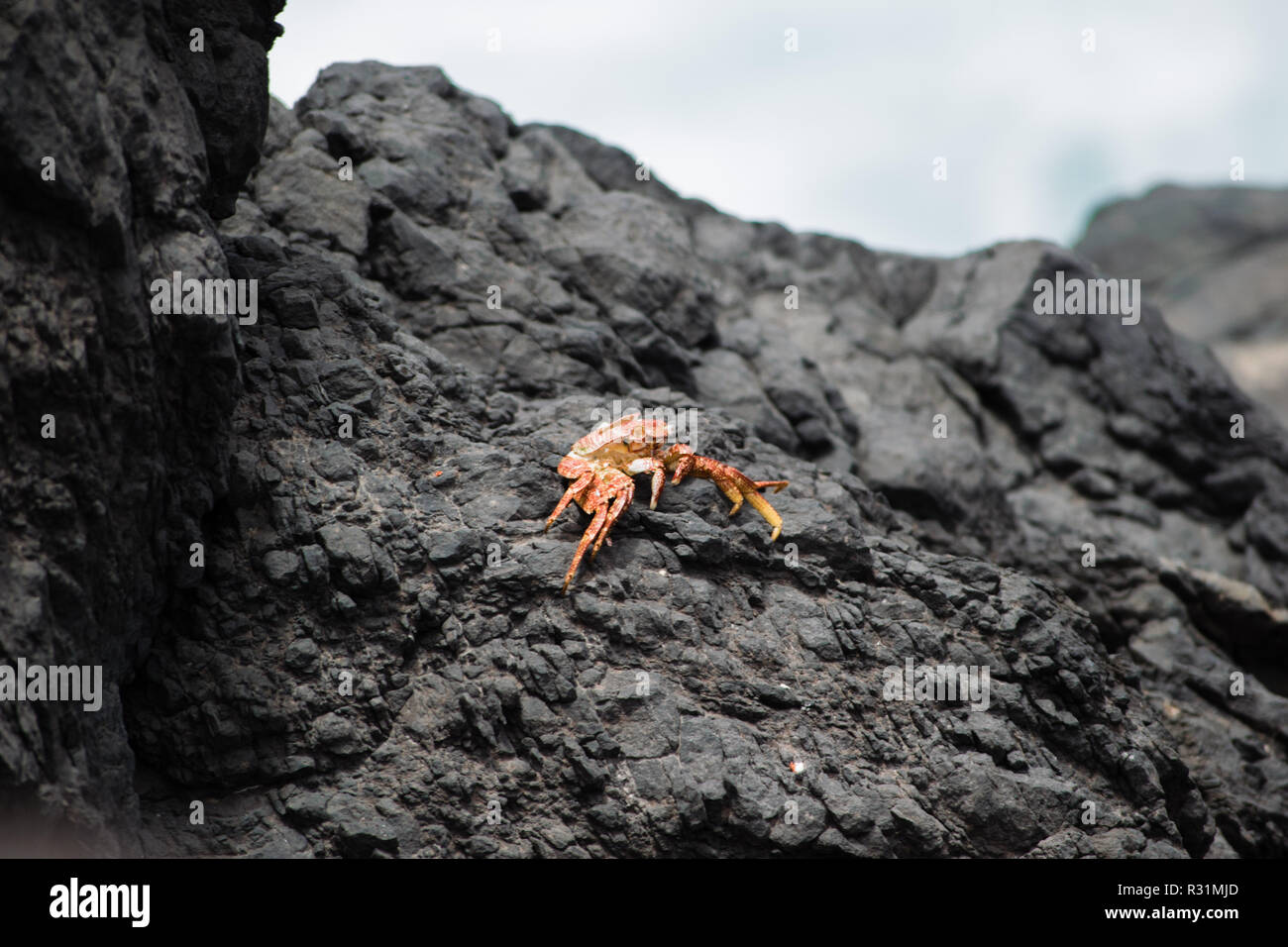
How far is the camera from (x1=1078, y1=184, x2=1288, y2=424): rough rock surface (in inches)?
1754

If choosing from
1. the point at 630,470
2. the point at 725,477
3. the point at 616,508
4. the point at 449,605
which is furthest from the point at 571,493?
the point at 725,477

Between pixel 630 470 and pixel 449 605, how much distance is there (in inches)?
92.9

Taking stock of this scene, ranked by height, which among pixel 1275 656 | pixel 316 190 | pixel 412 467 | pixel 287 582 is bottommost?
pixel 1275 656

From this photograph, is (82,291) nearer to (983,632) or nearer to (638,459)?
(638,459)

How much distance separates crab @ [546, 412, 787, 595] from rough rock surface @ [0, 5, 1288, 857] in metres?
0.22

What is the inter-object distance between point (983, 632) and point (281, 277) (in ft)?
28.0

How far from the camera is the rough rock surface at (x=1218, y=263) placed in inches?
1754

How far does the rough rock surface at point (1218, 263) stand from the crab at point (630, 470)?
32430mm

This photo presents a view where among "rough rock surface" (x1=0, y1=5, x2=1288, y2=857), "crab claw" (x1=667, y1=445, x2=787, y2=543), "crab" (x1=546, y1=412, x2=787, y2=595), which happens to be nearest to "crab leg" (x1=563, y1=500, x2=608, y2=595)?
"crab" (x1=546, y1=412, x2=787, y2=595)

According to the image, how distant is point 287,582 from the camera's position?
1073cm

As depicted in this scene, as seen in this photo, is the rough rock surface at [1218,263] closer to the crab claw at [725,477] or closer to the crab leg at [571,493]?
the crab claw at [725,477]

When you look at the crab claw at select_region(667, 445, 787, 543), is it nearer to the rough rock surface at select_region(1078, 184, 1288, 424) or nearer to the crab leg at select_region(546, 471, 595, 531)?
the crab leg at select_region(546, 471, 595, 531)
